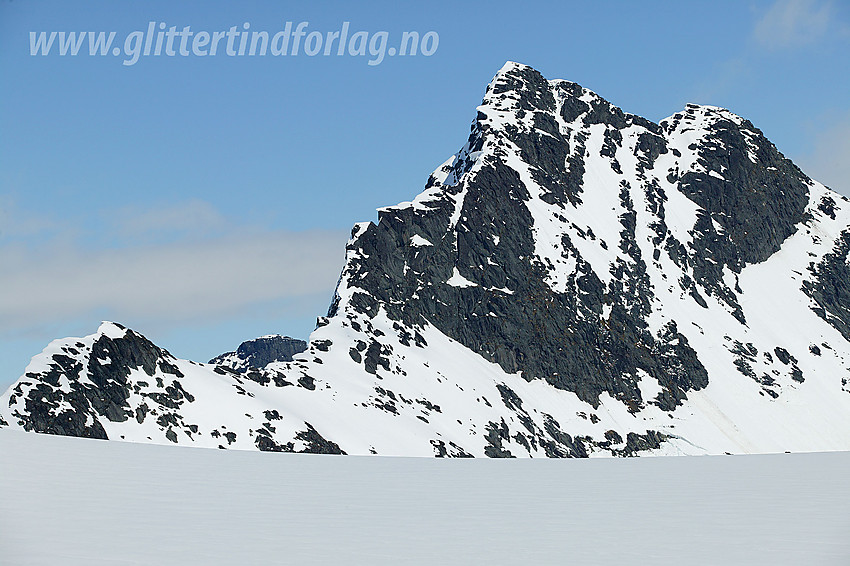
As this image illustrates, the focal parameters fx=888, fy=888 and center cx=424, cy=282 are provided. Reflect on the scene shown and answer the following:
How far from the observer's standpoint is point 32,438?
162 feet

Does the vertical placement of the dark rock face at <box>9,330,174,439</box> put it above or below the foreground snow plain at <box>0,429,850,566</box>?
above

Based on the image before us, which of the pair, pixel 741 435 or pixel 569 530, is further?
pixel 741 435

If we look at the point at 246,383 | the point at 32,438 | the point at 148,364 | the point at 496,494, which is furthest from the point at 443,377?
the point at 496,494

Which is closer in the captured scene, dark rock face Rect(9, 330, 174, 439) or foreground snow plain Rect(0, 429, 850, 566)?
foreground snow plain Rect(0, 429, 850, 566)

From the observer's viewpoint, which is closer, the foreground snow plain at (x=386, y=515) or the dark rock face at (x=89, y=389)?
the foreground snow plain at (x=386, y=515)

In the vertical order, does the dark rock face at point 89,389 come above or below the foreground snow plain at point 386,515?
above

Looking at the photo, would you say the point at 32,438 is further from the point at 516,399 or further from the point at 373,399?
the point at 516,399

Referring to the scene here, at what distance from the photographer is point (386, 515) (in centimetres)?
2834

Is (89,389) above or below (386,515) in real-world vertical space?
above

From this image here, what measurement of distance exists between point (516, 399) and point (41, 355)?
97821mm

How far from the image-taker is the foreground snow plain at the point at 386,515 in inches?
832

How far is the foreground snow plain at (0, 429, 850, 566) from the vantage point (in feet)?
69.3

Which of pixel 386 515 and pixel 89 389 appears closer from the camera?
pixel 386 515

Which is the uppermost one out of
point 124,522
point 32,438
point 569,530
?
point 32,438
